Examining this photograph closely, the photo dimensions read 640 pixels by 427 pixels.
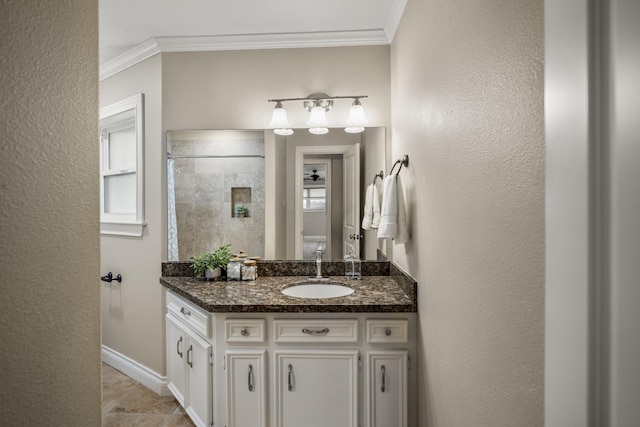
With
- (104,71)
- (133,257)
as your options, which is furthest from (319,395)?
(104,71)

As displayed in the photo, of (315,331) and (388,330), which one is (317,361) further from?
(388,330)

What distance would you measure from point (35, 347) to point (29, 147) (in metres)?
0.34

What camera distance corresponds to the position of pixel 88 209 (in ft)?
2.43

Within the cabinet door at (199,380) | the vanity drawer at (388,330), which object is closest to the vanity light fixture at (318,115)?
the vanity drawer at (388,330)

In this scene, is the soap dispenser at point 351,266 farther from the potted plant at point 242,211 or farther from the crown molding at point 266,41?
the crown molding at point 266,41

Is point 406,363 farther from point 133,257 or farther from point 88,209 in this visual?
point 133,257

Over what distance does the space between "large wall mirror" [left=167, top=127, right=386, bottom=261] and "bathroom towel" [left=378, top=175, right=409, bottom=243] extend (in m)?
0.64

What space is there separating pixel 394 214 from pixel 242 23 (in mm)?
1587

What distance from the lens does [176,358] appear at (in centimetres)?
228

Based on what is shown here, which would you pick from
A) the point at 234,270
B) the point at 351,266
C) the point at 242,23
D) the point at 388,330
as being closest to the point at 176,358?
the point at 234,270

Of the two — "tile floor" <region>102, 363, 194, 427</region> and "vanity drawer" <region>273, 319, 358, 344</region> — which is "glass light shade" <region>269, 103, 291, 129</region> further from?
"tile floor" <region>102, 363, 194, 427</region>

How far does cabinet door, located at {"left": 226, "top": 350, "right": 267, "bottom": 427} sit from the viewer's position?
1.78 metres

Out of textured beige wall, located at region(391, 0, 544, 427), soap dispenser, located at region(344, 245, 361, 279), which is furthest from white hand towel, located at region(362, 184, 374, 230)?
textured beige wall, located at region(391, 0, 544, 427)

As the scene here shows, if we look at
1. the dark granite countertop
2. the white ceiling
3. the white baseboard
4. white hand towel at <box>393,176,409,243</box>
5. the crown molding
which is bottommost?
the white baseboard
